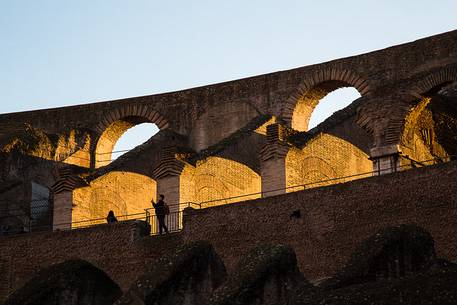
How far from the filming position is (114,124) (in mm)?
33281

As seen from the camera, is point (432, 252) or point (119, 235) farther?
point (119, 235)

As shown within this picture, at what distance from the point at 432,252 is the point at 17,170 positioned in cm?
1702

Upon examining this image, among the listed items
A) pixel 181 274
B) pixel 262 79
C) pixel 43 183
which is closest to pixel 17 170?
pixel 43 183

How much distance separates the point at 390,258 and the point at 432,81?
29.5 ft

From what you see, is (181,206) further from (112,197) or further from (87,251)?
(112,197)

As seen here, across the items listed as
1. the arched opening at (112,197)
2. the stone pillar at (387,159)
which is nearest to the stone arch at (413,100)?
the stone pillar at (387,159)

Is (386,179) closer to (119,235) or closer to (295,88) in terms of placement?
(119,235)

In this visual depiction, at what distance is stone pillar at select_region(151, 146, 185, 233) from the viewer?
2694 centimetres

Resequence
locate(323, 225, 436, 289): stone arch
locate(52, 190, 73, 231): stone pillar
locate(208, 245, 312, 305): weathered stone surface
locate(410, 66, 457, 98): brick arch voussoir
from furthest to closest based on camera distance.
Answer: locate(52, 190, 73, 231): stone pillar, locate(410, 66, 457, 98): brick arch voussoir, locate(208, 245, 312, 305): weathered stone surface, locate(323, 225, 436, 289): stone arch

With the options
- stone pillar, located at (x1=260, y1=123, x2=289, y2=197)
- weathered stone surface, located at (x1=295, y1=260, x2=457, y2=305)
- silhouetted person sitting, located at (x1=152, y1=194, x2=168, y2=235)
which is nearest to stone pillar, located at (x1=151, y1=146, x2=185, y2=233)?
silhouetted person sitting, located at (x1=152, y1=194, x2=168, y2=235)

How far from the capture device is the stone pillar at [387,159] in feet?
79.9

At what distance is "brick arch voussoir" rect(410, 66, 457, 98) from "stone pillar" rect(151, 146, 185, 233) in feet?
18.8

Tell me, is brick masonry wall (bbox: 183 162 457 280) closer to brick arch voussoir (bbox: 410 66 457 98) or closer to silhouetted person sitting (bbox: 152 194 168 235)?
silhouetted person sitting (bbox: 152 194 168 235)

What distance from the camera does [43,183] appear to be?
32.0 m
